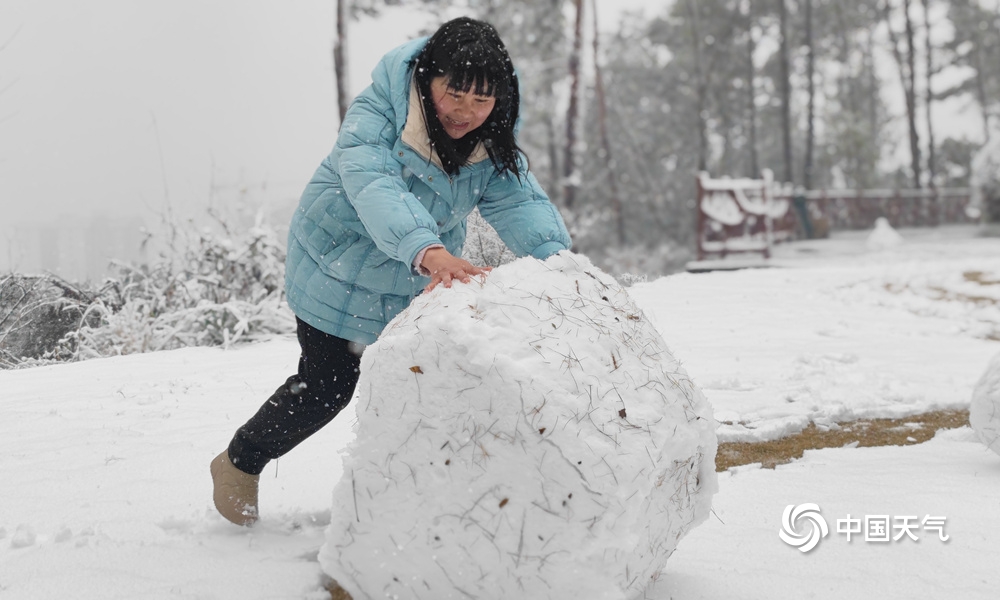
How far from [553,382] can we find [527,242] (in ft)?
2.48

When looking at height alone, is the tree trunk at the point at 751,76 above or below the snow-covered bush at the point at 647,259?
above

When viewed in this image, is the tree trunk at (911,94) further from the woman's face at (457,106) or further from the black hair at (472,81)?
the woman's face at (457,106)

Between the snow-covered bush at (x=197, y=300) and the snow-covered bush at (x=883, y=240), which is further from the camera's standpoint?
the snow-covered bush at (x=883, y=240)

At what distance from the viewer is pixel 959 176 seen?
31422mm

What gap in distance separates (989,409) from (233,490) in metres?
3.03

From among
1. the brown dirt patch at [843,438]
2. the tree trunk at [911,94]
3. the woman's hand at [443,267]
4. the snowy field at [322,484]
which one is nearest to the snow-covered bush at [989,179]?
the tree trunk at [911,94]

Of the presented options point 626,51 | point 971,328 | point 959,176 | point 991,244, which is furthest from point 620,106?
point 971,328

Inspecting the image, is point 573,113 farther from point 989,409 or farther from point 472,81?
point 472,81

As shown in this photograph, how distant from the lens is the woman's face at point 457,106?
2.17 metres

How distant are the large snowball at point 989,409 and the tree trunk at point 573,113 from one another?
41.6 ft

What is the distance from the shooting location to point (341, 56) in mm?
11398

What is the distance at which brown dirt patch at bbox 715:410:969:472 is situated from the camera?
3625 millimetres

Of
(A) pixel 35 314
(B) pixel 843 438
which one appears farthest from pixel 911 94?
(A) pixel 35 314

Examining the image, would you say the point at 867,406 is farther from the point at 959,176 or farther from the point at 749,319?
the point at 959,176
